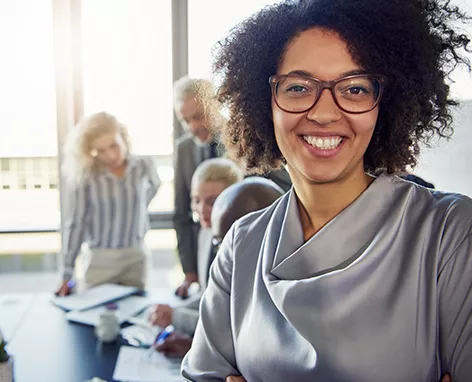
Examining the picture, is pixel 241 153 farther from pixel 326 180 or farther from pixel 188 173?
pixel 188 173

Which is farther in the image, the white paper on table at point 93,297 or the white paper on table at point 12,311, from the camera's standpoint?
the white paper on table at point 93,297

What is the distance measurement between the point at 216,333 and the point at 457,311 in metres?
0.48

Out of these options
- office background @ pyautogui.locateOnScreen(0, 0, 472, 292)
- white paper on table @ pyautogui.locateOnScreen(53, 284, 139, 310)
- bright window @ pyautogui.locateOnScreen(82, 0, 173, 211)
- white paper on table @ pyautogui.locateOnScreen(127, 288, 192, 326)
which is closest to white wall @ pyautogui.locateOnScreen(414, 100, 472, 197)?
white paper on table @ pyautogui.locateOnScreen(127, 288, 192, 326)

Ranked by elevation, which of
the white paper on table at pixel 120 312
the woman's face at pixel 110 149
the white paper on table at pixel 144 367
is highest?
the woman's face at pixel 110 149

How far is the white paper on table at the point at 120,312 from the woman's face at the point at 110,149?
872 millimetres

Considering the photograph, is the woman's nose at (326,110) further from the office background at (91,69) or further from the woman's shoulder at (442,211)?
the office background at (91,69)

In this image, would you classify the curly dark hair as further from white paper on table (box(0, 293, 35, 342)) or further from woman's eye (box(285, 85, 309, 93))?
white paper on table (box(0, 293, 35, 342))

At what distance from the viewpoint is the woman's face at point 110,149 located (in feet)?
9.89

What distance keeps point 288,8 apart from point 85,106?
3.62 m

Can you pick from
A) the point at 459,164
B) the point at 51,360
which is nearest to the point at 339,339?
the point at 459,164

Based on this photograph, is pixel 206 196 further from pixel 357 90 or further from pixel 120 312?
pixel 357 90

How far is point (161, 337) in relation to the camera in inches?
78.0

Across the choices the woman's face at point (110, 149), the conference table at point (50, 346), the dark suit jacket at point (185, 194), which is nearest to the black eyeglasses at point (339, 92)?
the conference table at point (50, 346)

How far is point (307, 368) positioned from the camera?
0.88 meters
